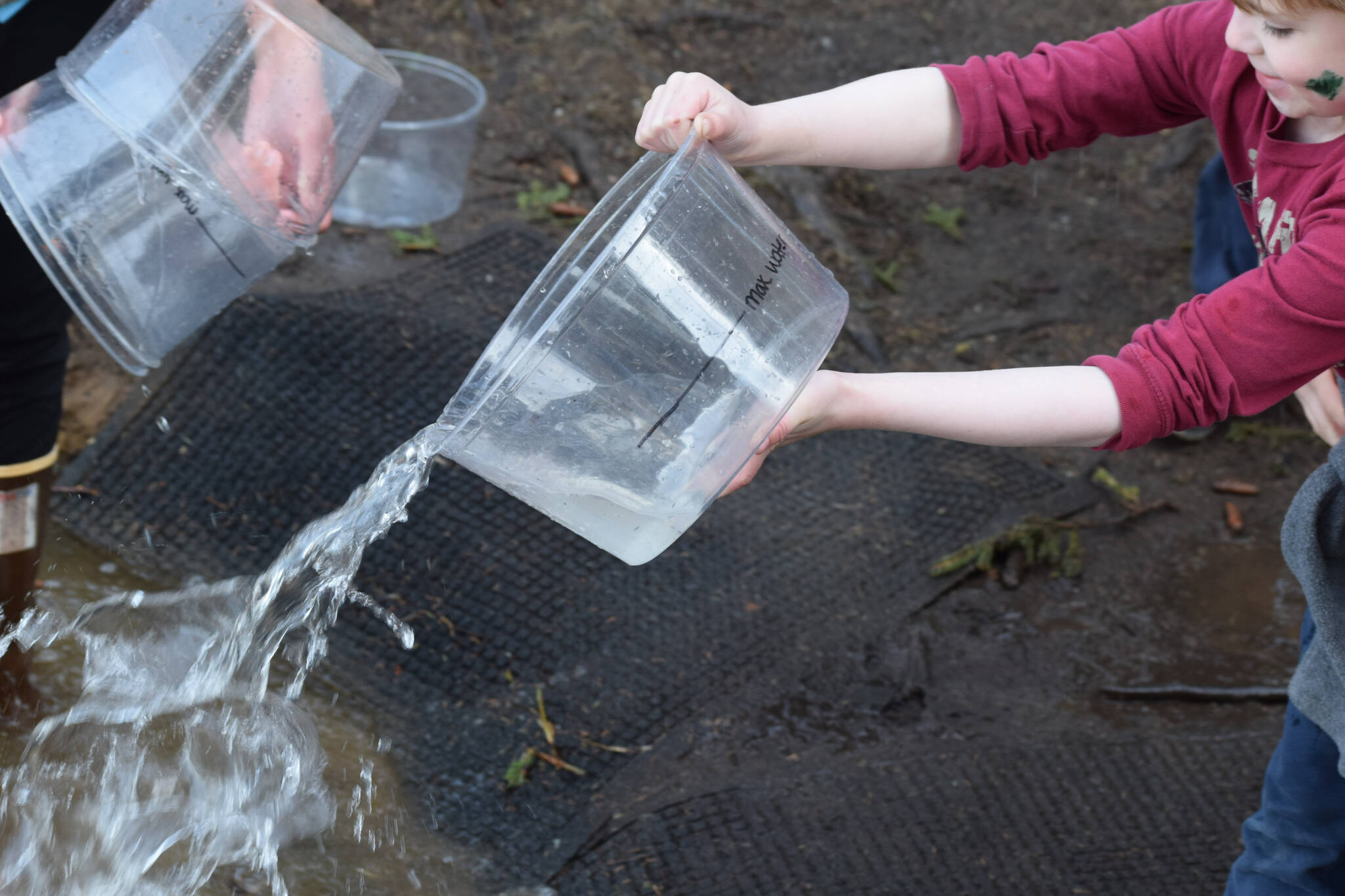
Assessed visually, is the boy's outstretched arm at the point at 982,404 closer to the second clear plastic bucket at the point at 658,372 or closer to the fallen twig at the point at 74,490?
the second clear plastic bucket at the point at 658,372

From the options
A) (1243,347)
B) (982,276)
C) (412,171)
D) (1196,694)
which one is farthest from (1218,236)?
(412,171)

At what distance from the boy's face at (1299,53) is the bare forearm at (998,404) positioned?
32 cm

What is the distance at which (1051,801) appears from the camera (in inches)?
75.5

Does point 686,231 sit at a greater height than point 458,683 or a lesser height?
greater

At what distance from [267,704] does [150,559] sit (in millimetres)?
489

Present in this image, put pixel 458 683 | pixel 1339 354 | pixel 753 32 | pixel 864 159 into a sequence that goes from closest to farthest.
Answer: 1. pixel 1339 354
2. pixel 864 159
3. pixel 458 683
4. pixel 753 32

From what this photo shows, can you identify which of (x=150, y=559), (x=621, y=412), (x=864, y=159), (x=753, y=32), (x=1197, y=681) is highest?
(x=864, y=159)

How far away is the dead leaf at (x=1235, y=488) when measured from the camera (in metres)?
2.70

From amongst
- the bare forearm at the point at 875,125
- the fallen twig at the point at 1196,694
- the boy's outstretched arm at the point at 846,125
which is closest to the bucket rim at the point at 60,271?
the boy's outstretched arm at the point at 846,125

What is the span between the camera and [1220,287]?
1.31 meters

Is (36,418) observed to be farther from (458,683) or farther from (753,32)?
(753,32)

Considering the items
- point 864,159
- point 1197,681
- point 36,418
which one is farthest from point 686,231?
point 1197,681

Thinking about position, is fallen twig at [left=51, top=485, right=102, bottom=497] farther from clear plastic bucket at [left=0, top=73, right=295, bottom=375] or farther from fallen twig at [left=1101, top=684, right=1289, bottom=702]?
fallen twig at [left=1101, top=684, right=1289, bottom=702]

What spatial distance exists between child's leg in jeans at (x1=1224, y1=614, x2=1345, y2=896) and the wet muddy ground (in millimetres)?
662
